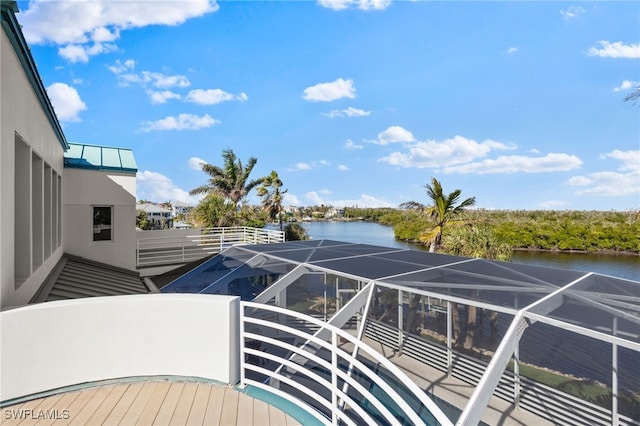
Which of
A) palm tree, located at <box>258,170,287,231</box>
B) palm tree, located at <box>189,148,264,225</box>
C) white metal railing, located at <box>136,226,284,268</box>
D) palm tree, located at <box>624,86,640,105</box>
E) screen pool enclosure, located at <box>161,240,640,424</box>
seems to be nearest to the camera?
screen pool enclosure, located at <box>161,240,640,424</box>

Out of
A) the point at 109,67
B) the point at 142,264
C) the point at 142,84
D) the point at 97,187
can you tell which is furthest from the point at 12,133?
the point at 142,84

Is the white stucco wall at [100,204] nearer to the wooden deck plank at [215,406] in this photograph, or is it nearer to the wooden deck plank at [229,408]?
the wooden deck plank at [215,406]

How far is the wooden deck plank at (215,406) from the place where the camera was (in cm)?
300

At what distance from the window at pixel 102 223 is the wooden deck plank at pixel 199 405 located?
30.2ft

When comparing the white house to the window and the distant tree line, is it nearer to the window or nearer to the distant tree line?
the window

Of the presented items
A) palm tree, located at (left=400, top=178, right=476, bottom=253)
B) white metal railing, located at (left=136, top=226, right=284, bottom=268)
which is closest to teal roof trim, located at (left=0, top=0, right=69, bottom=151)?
white metal railing, located at (left=136, top=226, right=284, bottom=268)

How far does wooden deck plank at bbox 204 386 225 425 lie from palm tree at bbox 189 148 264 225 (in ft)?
77.7

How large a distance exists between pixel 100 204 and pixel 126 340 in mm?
8585

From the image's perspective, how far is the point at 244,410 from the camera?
316 centimetres

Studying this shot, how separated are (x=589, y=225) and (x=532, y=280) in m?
32.7

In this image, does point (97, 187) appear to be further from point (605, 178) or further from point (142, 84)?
point (605, 178)

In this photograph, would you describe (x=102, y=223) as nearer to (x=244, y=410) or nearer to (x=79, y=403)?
(x=79, y=403)

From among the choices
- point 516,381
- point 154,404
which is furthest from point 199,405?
point 516,381

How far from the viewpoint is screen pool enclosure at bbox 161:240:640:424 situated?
3119mm
